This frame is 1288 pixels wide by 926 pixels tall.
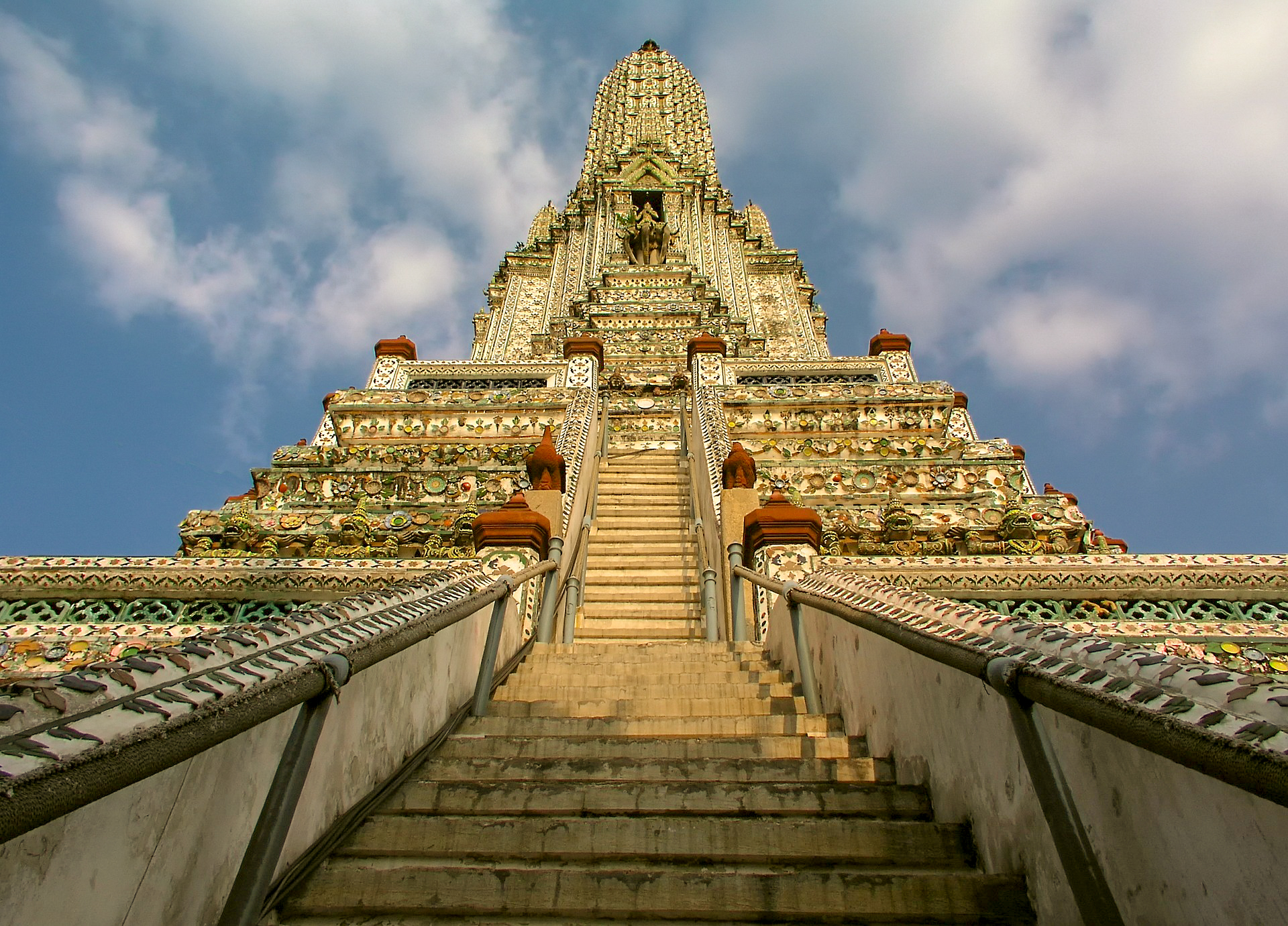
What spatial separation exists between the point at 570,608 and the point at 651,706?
2.33 m

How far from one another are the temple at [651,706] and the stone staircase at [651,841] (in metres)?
0.01

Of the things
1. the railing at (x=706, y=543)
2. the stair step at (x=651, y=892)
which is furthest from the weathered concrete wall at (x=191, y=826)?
the railing at (x=706, y=543)

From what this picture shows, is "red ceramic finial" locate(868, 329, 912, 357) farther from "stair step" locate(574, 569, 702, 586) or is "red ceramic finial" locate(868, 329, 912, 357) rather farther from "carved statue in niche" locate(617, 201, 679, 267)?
"carved statue in niche" locate(617, 201, 679, 267)

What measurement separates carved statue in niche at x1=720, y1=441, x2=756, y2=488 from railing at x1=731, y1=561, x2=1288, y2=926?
175 inches

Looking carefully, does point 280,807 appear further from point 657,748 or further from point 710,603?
point 710,603

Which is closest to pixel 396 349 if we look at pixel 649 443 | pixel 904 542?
pixel 649 443

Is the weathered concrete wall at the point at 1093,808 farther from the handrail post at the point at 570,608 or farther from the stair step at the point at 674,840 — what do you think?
the handrail post at the point at 570,608

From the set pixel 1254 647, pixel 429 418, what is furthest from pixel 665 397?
pixel 1254 647

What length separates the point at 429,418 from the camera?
1045 centimetres

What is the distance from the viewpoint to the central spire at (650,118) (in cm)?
3094

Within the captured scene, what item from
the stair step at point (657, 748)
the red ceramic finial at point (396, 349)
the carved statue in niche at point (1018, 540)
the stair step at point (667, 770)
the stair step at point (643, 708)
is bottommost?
the stair step at point (667, 770)

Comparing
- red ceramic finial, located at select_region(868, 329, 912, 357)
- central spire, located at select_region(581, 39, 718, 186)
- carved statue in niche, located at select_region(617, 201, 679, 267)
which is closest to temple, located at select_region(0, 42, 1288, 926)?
red ceramic finial, located at select_region(868, 329, 912, 357)

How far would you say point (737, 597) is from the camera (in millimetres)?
5793

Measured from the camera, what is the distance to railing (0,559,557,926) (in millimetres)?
1145
